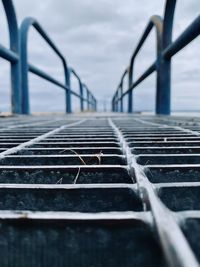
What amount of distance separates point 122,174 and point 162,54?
2.57 m

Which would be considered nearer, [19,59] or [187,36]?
[187,36]

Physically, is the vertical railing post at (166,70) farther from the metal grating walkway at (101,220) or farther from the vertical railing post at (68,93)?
the vertical railing post at (68,93)

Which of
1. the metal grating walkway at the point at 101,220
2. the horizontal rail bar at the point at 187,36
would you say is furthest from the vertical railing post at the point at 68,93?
the metal grating walkway at the point at 101,220

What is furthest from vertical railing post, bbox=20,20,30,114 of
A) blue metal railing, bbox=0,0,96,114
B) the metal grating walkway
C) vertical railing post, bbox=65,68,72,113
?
the metal grating walkway

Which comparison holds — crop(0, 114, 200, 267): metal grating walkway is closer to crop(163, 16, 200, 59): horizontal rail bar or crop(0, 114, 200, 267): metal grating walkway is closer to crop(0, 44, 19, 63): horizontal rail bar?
crop(163, 16, 200, 59): horizontal rail bar

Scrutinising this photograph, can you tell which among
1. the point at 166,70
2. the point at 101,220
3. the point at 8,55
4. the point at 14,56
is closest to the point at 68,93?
the point at 14,56

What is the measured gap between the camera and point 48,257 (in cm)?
34

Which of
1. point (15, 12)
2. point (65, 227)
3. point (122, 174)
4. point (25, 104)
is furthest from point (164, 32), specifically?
point (65, 227)

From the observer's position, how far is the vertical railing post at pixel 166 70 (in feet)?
9.59

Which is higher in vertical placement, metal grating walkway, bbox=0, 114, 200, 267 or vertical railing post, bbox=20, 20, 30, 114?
vertical railing post, bbox=20, 20, 30, 114

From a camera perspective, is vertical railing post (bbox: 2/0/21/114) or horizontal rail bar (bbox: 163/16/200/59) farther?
vertical railing post (bbox: 2/0/21/114)

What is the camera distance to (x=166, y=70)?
3047mm

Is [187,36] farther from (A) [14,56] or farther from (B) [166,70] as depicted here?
(A) [14,56]

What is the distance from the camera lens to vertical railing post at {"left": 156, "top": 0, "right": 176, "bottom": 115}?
2924mm
